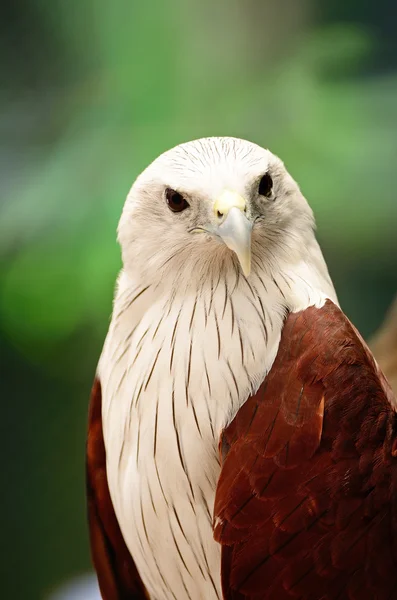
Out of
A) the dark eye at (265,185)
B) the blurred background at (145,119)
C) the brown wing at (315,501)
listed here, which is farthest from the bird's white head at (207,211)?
the blurred background at (145,119)

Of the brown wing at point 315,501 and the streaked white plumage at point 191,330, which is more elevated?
the streaked white plumage at point 191,330

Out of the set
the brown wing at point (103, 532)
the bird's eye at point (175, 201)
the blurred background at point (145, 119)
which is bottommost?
the brown wing at point (103, 532)

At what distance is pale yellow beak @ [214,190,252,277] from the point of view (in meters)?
0.92

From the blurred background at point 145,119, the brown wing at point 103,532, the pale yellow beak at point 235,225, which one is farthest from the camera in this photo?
the blurred background at point 145,119

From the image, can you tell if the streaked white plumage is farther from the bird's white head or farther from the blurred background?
the blurred background

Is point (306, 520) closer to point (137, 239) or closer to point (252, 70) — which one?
point (137, 239)

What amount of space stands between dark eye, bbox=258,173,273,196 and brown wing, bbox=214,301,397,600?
0.23 meters

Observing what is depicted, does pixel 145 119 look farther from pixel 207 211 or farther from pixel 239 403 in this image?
pixel 239 403

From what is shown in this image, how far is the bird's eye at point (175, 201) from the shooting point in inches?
39.8

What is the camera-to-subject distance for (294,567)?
0.93 m

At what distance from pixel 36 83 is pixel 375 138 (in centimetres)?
87

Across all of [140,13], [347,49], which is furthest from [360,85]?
[140,13]

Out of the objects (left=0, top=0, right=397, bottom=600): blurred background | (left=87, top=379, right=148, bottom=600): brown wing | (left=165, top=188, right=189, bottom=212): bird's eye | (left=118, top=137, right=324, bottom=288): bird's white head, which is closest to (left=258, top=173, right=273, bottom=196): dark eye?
(left=118, top=137, right=324, bottom=288): bird's white head

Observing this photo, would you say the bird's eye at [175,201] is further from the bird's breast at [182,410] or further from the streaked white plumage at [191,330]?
the bird's breast at [182,410]
